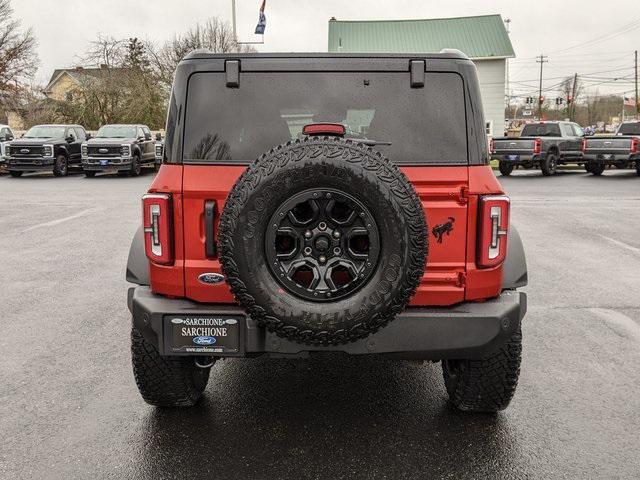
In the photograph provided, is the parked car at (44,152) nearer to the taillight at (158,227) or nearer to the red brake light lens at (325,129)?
the taillight at (158,227)

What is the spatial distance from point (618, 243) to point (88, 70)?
4177 cm

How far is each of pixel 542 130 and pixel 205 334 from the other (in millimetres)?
25279

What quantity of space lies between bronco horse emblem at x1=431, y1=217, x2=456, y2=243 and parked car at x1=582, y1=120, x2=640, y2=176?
23.3 m

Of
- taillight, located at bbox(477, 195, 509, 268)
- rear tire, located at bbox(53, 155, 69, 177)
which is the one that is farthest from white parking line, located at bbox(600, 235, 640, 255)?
rear tire, located at bbox(53, 155, 69, 177)

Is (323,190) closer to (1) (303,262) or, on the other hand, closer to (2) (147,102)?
(1) (303,262)

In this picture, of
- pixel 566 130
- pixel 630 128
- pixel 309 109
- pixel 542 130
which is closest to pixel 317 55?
pixel 309 109

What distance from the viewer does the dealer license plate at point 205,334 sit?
3.18 metres

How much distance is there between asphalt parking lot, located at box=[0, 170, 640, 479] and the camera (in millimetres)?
3266

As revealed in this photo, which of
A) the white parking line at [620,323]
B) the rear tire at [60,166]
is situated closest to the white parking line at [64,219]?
the white parking line at [620,323]

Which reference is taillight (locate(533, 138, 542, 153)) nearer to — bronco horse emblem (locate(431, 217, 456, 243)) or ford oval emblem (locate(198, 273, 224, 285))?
bronco horse emblem (locate(431, 217, 456, 243))

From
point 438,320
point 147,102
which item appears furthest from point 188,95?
point 147,102

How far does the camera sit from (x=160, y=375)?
368 cm

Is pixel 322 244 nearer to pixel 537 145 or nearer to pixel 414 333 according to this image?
pixel 414 333

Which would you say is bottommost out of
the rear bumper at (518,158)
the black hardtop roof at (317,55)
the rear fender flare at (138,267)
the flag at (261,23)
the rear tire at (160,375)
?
the rear tire at (160,375)
